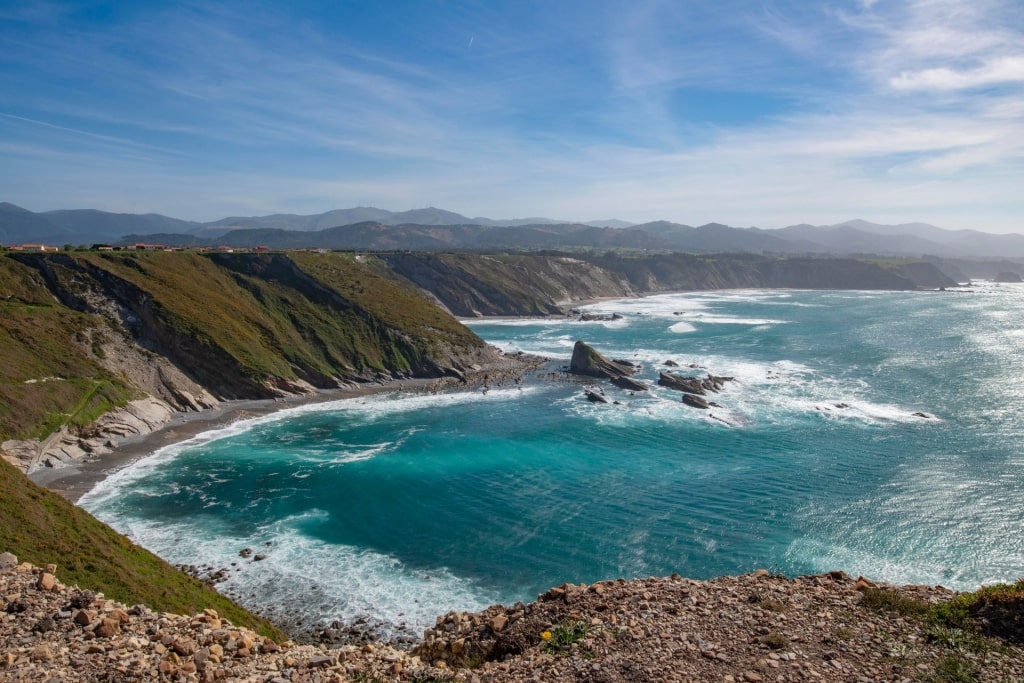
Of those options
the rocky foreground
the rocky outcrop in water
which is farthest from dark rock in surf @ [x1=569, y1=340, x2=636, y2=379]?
the rocky foreground

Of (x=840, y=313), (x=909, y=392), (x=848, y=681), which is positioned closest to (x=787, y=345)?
(x=909, y=392)

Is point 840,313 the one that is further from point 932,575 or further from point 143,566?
point 143,566

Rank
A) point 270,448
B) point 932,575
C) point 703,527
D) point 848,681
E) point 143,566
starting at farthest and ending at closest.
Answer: point 270,448 → point 703,527 → point 932,575 → point 143,566 → point 848,681

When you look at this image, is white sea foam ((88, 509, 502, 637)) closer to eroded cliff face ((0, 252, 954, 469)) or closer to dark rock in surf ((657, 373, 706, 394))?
eroded cliff face ((0, 252, 954, 469))

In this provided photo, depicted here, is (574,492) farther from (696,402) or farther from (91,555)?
(696,402)

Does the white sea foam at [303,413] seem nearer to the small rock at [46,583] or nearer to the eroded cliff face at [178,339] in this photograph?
the eroded cliff face at [178,339]
